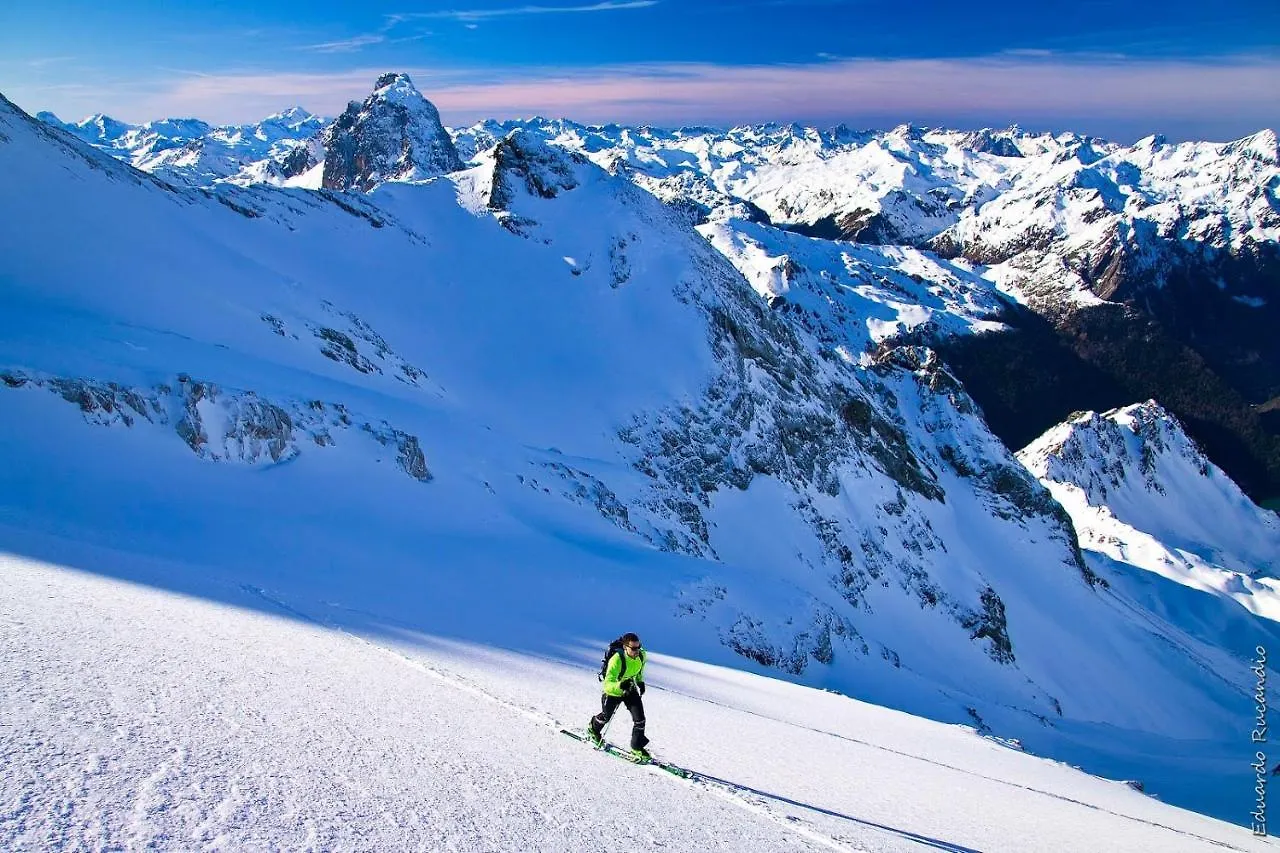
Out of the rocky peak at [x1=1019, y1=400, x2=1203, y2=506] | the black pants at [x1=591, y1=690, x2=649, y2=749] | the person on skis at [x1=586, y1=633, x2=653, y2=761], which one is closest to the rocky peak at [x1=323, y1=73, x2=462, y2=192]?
the person on skis at [x1=586, y1=633, x2=653, y2=761]

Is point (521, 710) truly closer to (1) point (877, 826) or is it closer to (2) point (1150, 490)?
(1) point (877, 826)

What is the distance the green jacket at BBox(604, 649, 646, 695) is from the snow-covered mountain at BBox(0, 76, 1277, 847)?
196 cm

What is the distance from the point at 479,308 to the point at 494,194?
50.6 feet

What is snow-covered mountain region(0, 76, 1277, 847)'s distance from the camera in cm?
2030

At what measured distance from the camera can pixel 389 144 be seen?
127312mm

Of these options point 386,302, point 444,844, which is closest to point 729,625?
point 444,844

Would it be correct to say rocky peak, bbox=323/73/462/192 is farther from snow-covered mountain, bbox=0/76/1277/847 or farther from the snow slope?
the snow slope

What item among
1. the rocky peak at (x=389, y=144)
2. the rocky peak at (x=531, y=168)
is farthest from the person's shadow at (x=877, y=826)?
the rocky peak at (x=389, y=144)

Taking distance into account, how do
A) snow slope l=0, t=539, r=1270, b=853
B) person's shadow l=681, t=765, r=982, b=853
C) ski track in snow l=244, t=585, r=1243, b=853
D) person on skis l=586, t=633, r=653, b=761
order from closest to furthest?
1. snow slope l=0, t=539, r=1270, b=853
2. ski track in snow l=244, t=585, r=1243, b=853
3. person's shadow l=681, t=765, r=982, b=853
4. person on skis l=586, t=633, r=653, b=761

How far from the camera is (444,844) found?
591cm

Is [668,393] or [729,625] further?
[668,393]

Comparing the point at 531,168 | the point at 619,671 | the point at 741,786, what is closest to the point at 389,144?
the point at 531,168

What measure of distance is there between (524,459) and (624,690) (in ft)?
89.1

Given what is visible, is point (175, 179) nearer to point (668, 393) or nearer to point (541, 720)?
point (668, 393)
